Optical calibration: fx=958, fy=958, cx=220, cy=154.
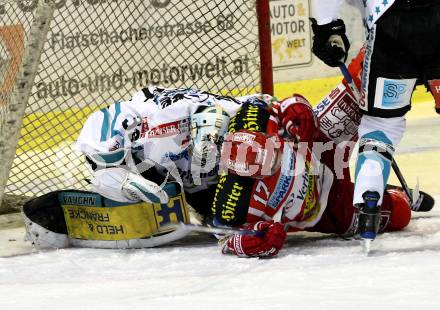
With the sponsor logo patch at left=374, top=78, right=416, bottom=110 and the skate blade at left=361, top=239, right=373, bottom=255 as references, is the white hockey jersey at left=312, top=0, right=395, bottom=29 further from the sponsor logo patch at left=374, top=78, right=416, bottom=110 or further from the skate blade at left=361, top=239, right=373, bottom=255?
the skate blade at left=361, top=239, right=373, bottom=255

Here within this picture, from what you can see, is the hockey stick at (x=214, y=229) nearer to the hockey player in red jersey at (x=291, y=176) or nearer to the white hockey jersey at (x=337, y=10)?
the hockey player in red jersey at (x=291, y=176)

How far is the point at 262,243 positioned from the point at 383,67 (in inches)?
24.3

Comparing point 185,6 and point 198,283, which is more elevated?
point 185,6

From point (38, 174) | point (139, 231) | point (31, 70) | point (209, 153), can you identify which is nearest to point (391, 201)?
point (209, 153)

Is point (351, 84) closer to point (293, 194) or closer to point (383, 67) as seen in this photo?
point (383, 67)

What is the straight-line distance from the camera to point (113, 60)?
166 inches

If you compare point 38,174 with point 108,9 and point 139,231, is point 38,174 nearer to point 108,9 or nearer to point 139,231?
point 108,9

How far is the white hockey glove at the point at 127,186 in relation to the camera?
2.90m

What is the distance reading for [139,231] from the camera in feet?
10.1

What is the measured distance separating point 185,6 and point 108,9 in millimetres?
335

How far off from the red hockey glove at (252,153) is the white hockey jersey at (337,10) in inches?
15.2

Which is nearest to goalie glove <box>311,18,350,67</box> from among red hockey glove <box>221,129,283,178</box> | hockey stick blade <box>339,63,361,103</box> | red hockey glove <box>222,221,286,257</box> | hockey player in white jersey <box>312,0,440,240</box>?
hockey player in white jersey <box>312,0,440,240</box>

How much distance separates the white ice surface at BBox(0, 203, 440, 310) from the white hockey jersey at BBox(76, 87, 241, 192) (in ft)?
0.95

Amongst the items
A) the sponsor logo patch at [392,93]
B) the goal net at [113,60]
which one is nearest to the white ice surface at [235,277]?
the sponsor logo patch at [392,93]
